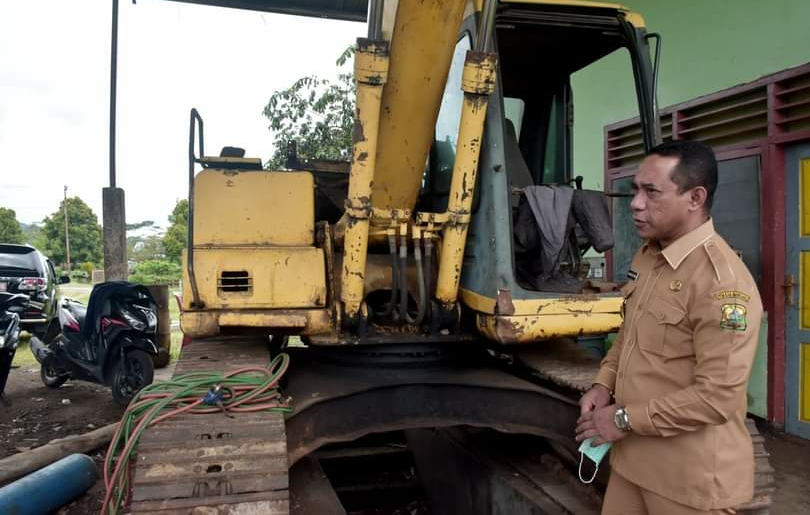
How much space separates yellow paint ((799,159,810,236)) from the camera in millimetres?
4996

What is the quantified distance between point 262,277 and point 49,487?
6.87ft

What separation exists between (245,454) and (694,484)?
137 centimetres

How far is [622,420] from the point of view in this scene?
189 centimetres

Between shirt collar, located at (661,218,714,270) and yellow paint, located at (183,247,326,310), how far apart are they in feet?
5.57

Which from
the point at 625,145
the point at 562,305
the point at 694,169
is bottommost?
the point at 562,305

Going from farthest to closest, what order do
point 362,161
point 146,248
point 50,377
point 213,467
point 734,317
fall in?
point 146,248 → point 50,377 → point 362,161 → point 213,467 → point 734,317

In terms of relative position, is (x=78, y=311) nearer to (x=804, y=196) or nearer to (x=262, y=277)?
(x=262, y=277)

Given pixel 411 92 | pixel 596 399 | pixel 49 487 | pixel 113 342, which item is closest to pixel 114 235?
pixel 113 342

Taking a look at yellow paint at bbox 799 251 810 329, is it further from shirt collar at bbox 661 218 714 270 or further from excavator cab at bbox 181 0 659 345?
shirt collar at bbox 661 218 714 270

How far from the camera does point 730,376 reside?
1667 millimetres

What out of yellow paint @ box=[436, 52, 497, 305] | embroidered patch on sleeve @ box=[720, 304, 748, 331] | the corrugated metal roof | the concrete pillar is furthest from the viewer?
the corrugated metal roof

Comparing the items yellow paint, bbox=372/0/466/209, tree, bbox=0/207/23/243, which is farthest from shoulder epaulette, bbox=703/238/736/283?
tree, bbox=0/207/23/243

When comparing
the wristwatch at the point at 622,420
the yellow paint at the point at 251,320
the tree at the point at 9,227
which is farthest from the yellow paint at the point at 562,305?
the tree at the point at 9,227

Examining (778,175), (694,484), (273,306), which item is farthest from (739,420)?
(778,175)
